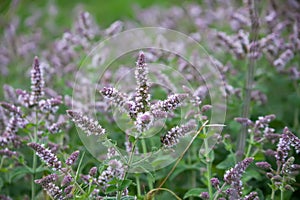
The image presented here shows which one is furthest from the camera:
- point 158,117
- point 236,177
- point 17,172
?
point 17,172

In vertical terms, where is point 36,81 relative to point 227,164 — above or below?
above

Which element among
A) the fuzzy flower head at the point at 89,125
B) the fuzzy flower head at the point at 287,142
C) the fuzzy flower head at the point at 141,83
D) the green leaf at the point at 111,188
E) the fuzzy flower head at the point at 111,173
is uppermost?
the fuzzy flower head at the point at 141,83

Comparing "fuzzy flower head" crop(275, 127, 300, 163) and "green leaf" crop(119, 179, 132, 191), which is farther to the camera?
"fuzzy flower head" crop(275, 127, 300, 163)

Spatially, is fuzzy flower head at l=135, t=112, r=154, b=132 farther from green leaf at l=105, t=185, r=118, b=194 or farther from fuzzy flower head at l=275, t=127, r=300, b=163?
fuzzy flower head at l=275, t=127, r=300, b=163

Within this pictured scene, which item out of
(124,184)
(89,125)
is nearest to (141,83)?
(89,125)

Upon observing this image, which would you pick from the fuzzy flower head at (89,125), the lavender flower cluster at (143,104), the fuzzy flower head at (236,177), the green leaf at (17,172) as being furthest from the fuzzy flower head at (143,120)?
the green leaf at (17,172)

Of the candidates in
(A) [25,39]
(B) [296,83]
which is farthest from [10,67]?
(B) [296,83]

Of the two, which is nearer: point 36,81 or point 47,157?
point 47,157

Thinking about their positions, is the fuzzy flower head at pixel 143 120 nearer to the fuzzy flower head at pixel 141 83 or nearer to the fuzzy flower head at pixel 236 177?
the fuzzy flower head at pixel 141 83

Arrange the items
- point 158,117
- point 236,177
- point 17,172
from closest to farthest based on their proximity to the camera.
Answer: point 158,117 → point 236,177 → point 17,172

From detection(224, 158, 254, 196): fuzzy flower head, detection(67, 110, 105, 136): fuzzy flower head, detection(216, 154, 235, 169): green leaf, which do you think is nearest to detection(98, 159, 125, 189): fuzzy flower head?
detection(67, 110, 105, 136): fuzzy flower head

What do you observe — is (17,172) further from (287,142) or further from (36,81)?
(287,142)
